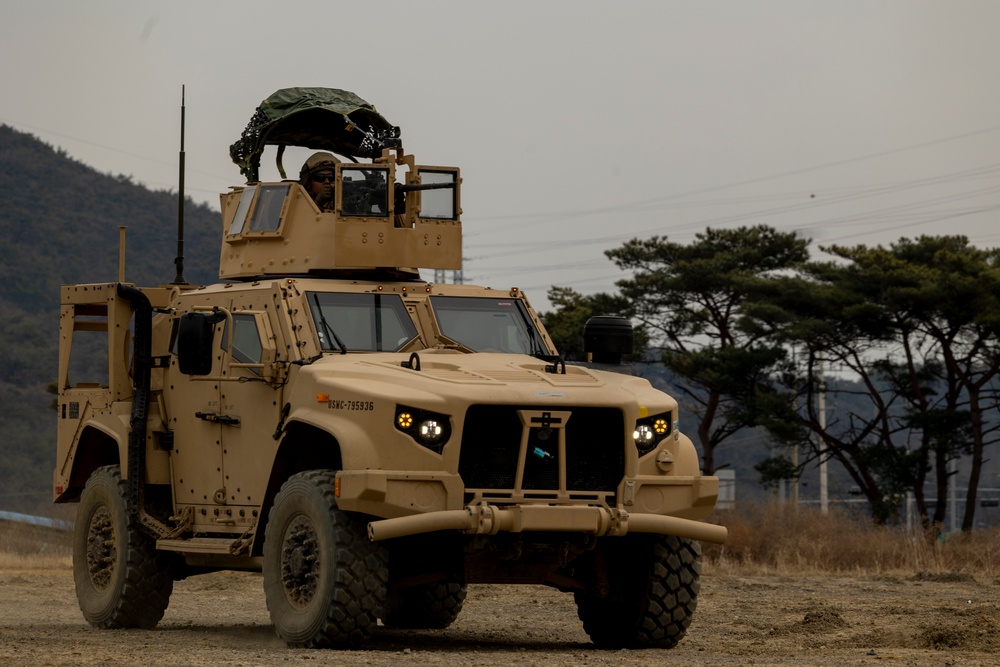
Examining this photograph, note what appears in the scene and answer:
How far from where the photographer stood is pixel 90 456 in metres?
15.5

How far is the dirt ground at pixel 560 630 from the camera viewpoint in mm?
10883

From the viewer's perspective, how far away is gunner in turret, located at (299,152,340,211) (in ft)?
48.6

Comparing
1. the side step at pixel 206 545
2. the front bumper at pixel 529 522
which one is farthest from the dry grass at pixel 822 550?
the front bumper at pixel 529 522

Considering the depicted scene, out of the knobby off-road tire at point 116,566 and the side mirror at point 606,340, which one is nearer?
the side mirror at point 606,340

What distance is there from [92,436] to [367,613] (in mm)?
4902

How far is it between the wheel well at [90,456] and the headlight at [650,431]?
17.5 feet

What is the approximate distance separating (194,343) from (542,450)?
109 inches

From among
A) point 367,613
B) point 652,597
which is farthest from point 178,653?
point 652,597

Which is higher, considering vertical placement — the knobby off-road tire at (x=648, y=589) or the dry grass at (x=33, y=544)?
the knobby off-road tire at (x=648, y=589)

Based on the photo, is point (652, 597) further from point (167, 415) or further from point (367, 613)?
point (167, 415)

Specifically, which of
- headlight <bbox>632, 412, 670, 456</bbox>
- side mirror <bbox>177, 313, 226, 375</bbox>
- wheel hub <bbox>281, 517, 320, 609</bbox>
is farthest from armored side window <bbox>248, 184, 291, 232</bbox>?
headlight <bbox>632, 412, 670, 456</bbox>

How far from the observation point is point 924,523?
33.5 metres

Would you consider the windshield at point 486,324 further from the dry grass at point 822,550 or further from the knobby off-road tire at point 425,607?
the dry grass at point 822,550

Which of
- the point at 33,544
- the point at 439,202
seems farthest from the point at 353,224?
the point at 33,544
